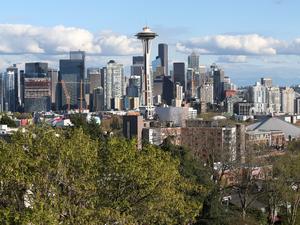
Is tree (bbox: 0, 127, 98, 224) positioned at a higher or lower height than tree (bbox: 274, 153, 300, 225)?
higher

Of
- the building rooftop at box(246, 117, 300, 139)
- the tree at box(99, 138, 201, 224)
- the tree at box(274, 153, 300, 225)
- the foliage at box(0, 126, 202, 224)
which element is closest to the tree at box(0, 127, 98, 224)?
the foliage at box(0, 126, 202, 224)

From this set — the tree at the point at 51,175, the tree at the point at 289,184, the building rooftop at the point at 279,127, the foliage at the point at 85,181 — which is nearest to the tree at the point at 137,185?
the foliage at the point at 85,181

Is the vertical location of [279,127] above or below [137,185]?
below

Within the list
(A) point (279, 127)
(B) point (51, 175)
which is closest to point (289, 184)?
(B) point (51, 175)

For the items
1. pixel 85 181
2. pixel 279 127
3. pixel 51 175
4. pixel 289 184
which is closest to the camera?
pixel 51 175

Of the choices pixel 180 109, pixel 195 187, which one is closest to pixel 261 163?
pixel 195 187

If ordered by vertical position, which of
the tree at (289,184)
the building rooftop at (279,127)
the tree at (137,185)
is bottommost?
the building rooftop at (279,127)

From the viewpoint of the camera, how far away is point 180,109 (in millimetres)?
110062

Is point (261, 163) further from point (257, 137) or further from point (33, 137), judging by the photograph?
point (257, 137)

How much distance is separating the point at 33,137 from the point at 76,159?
1427 millimetres

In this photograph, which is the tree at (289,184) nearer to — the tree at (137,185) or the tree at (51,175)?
the tree at (137,185)

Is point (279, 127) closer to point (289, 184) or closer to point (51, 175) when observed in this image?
point (289, 184)

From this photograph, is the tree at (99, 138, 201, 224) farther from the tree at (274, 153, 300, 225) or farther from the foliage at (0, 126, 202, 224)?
the tree at (274, 153, 300, 225)

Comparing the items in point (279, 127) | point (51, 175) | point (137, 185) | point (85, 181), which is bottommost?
point (279, 127)
